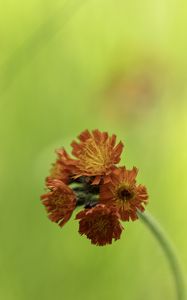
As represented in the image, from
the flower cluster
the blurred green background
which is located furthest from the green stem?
the blurred green background

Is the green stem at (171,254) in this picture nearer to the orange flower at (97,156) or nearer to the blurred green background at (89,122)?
the orange flower at (97,156)

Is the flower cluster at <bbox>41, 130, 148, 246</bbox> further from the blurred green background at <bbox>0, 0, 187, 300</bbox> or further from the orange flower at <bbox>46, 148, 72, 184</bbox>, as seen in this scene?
the blurred green background at <bbox>0, 0, 187, 300</bbox>

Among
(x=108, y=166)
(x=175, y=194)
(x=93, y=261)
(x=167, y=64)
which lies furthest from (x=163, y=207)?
(x=108, y=166)

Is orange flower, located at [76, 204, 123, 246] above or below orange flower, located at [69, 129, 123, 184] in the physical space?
below

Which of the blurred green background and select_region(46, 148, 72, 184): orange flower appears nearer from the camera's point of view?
select_region(46, 148, 72, 184): orange flower

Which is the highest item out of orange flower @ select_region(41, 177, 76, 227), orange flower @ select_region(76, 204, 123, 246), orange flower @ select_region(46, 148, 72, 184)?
orange flower @ select_region(46, 148, 72, 184)

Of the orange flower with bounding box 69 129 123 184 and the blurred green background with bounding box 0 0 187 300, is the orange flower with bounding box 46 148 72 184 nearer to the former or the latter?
the orange flower with bounding box 69 129 123 184

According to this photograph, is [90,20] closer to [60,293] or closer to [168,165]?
[168,165]

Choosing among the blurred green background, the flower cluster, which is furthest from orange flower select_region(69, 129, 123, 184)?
the blurred green background

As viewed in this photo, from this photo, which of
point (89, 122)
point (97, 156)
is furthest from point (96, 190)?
point (89, 122)
